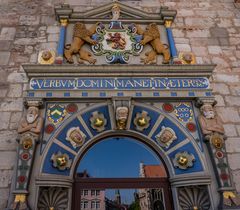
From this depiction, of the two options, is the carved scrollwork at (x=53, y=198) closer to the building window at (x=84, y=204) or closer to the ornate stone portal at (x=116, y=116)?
the ornate stone portal at (x=116, y=116)

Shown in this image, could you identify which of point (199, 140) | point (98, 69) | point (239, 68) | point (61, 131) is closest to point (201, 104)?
point (199, 140)

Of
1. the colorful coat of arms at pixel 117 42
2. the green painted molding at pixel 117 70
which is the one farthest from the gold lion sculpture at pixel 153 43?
the green painted molding at pixel 117 70

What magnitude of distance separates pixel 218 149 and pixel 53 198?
8.31ft

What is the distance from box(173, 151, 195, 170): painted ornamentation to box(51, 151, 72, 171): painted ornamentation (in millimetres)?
1600

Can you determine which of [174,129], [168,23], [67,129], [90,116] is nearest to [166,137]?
[174,129]

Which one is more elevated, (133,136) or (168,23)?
(168,23)

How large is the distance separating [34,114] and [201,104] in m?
2.69

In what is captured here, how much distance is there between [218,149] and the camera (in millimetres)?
4191

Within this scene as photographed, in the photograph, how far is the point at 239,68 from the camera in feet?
17.5

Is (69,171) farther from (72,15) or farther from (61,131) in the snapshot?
(72,15)

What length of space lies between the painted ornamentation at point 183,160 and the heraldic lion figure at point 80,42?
7.23 ft

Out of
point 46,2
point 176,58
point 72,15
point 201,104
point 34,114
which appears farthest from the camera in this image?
point 46,2

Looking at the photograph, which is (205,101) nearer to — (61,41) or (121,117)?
(121,117)

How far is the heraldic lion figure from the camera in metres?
5.00
